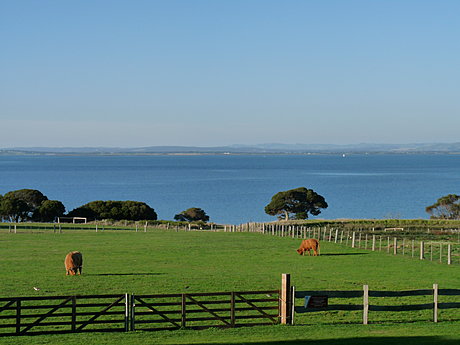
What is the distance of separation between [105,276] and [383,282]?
1339 centimetres

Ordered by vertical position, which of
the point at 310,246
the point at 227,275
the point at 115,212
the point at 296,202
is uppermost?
the point at 227,275

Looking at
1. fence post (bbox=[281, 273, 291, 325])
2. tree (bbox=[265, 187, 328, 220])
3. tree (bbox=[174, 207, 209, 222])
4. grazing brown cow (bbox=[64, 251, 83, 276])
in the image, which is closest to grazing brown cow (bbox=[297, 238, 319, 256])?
grazing brown cow (bbox=[64, 251, 83, 276])

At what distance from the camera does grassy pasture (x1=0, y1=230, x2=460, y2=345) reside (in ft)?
69.7

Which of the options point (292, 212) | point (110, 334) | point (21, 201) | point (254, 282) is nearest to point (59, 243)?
point (254, 282)

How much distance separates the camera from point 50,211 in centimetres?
9519

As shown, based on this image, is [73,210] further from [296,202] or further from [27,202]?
[296,202]

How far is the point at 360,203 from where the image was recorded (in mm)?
171375

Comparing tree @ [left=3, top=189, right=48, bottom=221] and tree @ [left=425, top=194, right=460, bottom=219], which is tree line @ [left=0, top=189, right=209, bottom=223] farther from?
tree @ [left=425, top=194, right=460, bottom=219]

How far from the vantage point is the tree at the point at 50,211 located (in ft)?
312

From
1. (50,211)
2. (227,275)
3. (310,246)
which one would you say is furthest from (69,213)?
(227,275)

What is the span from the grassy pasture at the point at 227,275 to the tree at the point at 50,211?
29.3m

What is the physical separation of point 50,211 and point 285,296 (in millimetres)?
77092

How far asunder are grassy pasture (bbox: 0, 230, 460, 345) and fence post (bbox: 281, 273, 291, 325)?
0.54 m

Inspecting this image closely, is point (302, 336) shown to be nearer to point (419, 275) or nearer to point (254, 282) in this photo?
point (254, 282)
